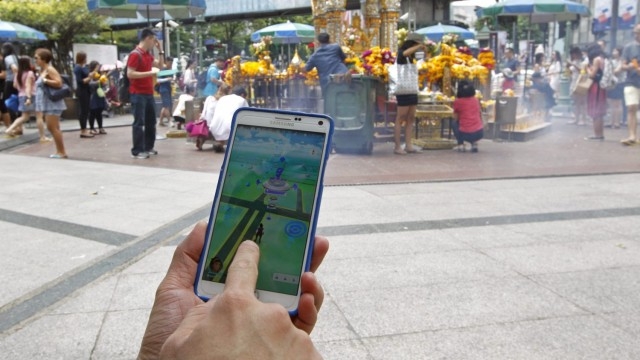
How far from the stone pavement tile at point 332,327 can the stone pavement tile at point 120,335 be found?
0.96 meters

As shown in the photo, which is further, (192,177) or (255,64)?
(255,64)

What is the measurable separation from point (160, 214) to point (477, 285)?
3337 mm


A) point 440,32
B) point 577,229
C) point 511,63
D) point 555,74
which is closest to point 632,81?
point 577,229

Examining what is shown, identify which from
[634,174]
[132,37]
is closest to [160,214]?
[634,174]

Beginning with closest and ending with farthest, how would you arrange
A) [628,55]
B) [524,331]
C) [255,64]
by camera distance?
1. [524,331]
2. [628,55]
3. [255,64]

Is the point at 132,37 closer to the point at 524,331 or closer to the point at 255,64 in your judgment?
the point at 255,64

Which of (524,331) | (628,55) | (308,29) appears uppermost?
(308,29)

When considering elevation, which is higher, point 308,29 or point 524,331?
point 308,29

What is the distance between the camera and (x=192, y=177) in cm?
812

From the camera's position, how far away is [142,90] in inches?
385

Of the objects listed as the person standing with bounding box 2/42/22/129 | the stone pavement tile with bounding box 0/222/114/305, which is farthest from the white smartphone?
the person standing with bounding box 2/42/22/129

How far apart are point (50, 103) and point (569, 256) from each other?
27.6 ft

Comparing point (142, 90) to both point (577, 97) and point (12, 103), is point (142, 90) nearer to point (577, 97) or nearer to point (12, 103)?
point (12, 103)

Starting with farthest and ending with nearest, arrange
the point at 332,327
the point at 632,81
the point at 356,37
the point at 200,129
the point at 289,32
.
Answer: the point at 289,32
the point at 356,37
the point at 200,129
the point at 632,81
the point at 332,327
